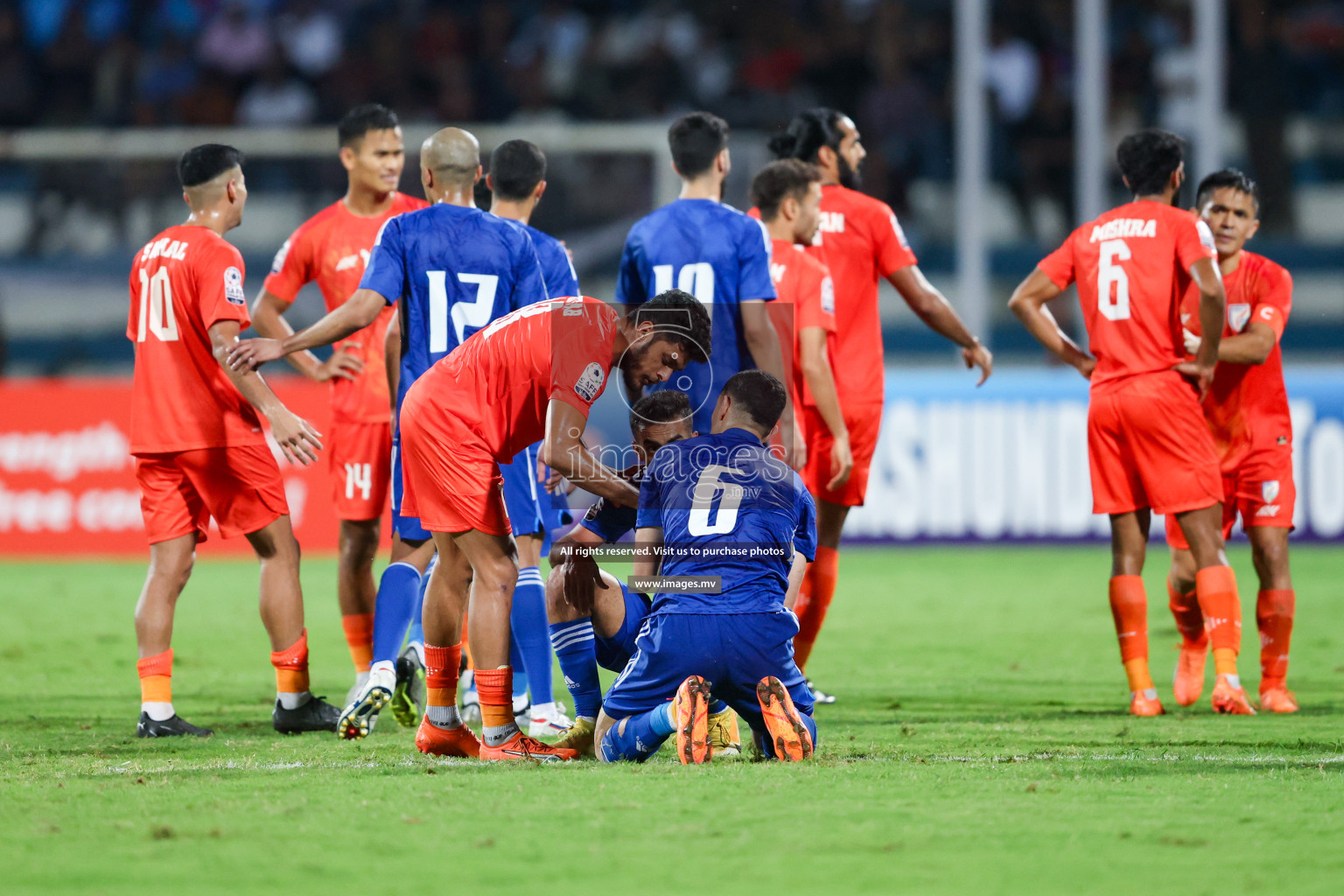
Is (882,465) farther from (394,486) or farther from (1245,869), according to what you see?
(1245,869)

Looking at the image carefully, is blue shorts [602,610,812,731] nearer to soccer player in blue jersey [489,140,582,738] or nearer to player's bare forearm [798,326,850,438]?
soccer player in blue jersey [489,140,582,738]

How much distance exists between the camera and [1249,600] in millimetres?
9781

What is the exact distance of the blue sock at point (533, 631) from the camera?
586cm

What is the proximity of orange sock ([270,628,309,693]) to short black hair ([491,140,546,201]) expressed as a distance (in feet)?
6.76

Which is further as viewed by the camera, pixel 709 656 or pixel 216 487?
pixel 216 487

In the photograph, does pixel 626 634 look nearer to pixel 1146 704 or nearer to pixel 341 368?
pixel 341 368

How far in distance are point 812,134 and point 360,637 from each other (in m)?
3.21

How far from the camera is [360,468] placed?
6852 mm

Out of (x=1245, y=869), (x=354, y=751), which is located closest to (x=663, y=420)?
(x=354, y=751)

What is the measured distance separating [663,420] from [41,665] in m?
3.96

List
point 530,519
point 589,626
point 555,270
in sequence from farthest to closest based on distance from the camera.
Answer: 1. point 555,270
2. point 530,519
3. point 589,626

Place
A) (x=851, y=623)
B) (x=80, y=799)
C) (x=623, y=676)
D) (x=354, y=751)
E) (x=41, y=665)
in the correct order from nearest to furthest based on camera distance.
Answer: (x=80, y=799), (x=623, y=676), (x=354, y=751), (x=41, y=665), (x=851, y=623)

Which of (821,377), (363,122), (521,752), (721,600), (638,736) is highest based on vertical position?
(363,122)

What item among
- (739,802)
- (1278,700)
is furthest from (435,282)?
(1278,700)
